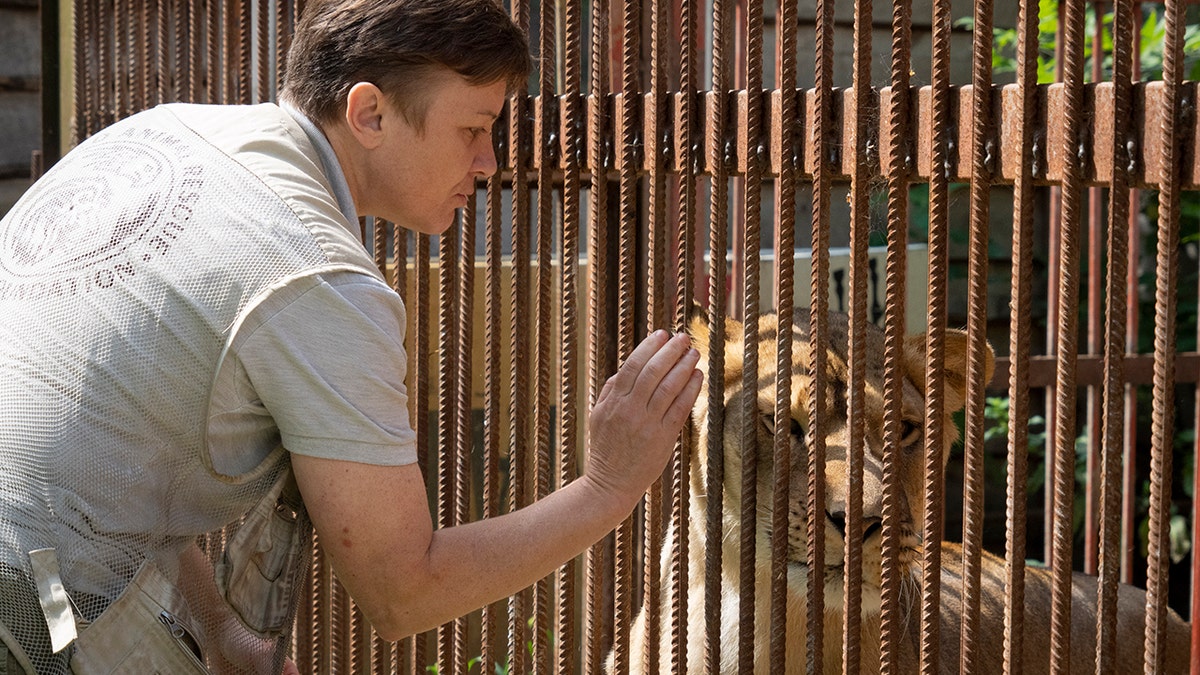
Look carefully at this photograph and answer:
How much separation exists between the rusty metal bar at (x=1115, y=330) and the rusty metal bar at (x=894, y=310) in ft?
1.14

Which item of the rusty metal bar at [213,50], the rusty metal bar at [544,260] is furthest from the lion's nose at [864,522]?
the rusty metal bar at [213,50]

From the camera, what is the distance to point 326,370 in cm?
199

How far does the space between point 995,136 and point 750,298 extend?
21.8 inches

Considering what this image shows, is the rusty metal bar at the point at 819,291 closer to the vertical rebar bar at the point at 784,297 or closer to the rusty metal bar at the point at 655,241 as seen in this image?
the vertical rebar bar at the point at 784,297

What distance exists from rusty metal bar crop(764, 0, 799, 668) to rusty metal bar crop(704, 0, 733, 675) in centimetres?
12

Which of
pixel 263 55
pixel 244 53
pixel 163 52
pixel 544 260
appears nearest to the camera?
pixel 544 260

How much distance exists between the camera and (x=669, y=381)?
234 cm

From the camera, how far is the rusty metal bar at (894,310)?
7.69 feet

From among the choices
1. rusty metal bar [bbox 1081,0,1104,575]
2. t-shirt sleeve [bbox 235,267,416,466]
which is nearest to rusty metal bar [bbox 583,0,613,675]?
t-shirt sleeve [bbox 235,267,416,466]

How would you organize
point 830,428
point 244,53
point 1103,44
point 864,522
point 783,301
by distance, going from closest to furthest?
point 783,301 < point 864,522 < point 830,428 < point 244,53 < point 1103,44

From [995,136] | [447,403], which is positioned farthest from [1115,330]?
[447,403]

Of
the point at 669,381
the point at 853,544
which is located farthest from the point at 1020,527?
the point at 669,381

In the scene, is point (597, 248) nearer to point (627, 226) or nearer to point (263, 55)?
point (627, 226)

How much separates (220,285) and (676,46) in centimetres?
183
